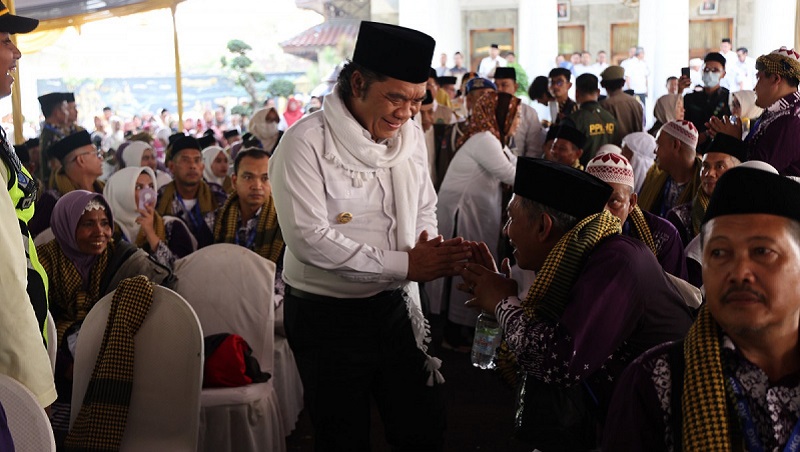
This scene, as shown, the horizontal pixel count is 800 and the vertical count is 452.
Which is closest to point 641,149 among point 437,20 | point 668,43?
point 668,43

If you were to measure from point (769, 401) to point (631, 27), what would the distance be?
2330 cm

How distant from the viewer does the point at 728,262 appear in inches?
59.3

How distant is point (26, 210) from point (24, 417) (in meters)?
0.86

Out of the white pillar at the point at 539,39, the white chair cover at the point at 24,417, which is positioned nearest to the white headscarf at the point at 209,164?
the white chair cover at the point at 24,417

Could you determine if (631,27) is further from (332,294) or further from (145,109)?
(332,294)

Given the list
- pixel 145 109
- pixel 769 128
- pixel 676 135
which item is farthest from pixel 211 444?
pixel 145 109

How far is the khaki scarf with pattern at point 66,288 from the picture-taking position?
11.3 feet

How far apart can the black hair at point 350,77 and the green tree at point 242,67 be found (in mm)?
16400

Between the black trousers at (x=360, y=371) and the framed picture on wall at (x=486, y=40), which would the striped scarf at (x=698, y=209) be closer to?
the black trousers at (x=360, y=371)

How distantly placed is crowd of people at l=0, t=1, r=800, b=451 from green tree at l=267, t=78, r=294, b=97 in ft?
49.6

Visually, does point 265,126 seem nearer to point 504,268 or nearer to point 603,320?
point 504,268

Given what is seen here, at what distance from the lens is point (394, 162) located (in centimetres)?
254

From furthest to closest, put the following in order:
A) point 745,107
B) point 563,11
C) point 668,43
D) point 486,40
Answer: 1. point 486,40
2. point 563,11
3. point 668,43
4. point 745,107

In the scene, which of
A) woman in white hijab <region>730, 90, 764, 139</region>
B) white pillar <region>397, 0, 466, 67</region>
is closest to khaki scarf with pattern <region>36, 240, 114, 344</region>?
woman in white hijab <region>730, 90, 764, 139</region>
